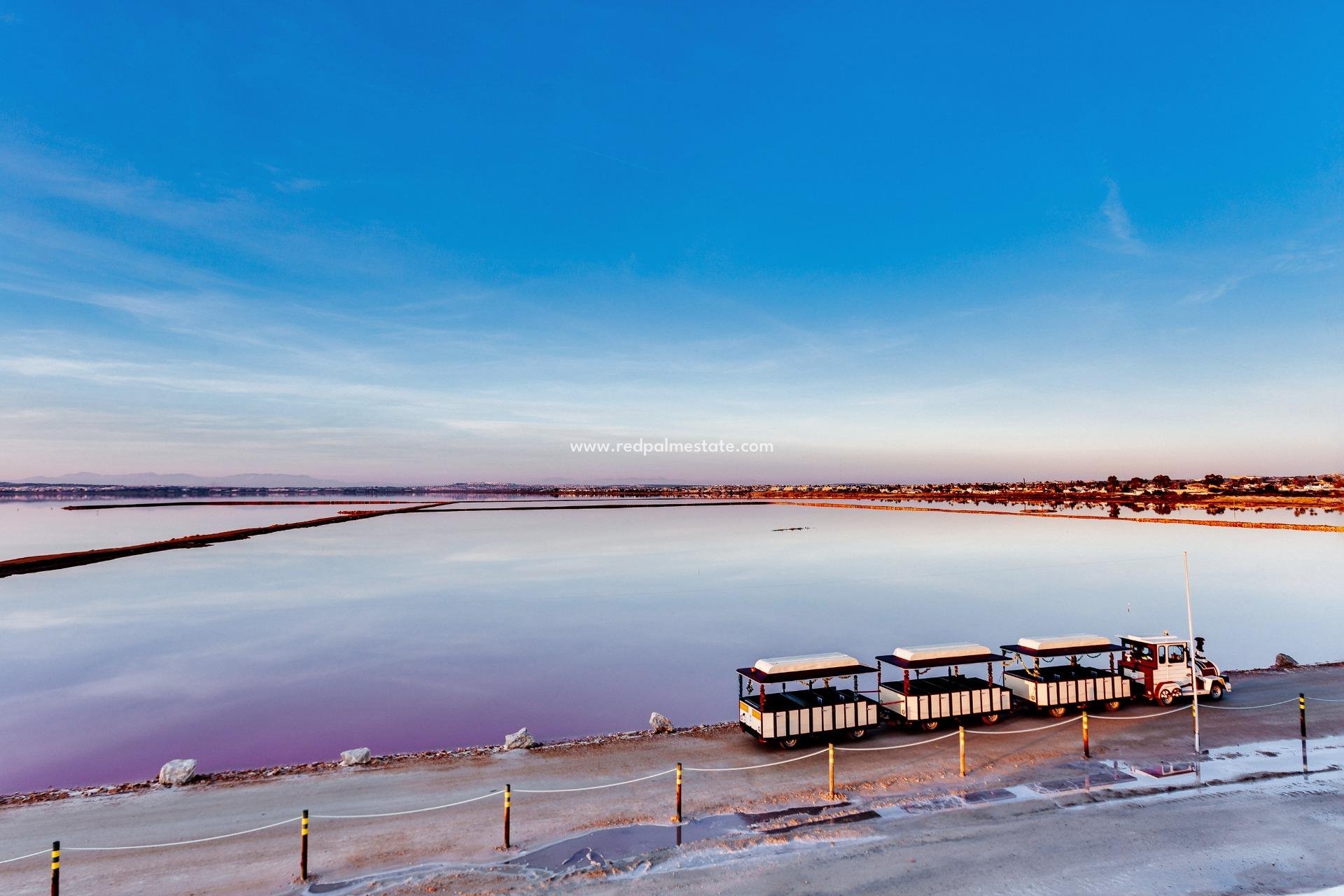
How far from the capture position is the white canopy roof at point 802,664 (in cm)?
2176

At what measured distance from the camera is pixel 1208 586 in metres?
60.3

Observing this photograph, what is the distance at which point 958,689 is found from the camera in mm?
23984

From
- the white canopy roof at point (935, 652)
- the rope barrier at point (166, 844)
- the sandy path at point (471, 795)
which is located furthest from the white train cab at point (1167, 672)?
the rope barrier at point (166, 844)

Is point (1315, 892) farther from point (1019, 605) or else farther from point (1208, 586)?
point (1208, 586)

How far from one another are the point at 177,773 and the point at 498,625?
27.6m

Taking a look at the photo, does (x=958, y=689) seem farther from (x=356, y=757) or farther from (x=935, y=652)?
(x=356, y=757)

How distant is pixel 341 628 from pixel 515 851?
37436 mm

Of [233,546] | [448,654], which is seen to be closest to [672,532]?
[233,546]

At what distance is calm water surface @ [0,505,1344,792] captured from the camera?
2777 centimetres

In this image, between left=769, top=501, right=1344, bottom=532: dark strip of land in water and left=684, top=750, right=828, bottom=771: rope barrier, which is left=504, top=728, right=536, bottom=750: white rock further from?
left=769, top=501, right=1344, bottom=532: dark strip of land in water

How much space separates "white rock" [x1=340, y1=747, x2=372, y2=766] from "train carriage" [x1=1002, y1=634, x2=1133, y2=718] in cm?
2339

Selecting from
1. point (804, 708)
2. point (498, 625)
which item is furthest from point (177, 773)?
point (498, 625)

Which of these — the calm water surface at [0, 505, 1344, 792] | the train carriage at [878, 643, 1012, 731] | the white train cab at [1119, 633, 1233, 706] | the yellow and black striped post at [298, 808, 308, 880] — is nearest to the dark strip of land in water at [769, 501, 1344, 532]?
the calm water surface at [0, 505, 1344, 792]

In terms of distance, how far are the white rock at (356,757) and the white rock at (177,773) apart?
408cm
